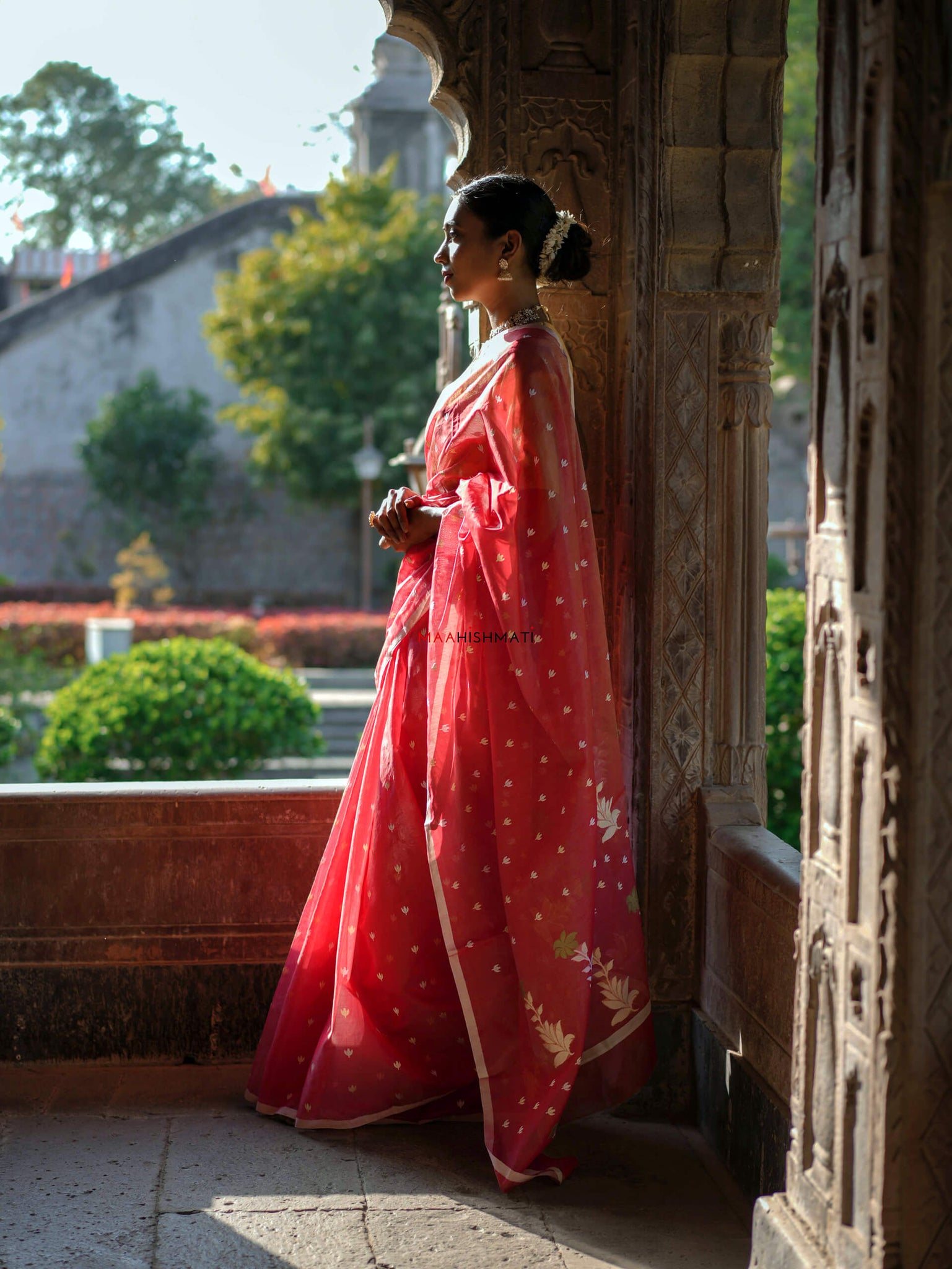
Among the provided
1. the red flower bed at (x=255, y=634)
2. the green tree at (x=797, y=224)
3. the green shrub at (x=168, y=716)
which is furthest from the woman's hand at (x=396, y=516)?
the green tree at (x=797, y=224)

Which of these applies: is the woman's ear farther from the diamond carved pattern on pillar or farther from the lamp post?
the lamp post

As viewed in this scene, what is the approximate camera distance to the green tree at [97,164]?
3431cm

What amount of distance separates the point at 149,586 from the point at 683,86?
1720cm

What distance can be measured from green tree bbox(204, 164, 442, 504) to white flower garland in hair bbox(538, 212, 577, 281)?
51.6 feet

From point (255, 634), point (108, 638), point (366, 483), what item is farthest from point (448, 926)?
point (366, 483)

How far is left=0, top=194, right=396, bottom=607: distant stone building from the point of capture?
2034 centimetres

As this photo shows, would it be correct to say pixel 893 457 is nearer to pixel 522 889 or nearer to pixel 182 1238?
pixel 522 889

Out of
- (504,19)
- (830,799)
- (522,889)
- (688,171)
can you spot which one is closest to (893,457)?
(830,799)

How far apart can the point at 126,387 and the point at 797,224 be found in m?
10.1

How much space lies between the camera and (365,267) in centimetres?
1819

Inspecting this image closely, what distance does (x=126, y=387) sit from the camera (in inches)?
810

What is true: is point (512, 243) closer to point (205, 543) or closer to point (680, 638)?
point (680, 638)

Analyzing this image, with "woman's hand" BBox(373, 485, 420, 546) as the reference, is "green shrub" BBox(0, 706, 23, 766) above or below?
below

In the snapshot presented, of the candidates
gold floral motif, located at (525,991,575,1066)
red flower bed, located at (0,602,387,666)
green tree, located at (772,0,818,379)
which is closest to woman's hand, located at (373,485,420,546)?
gold floral motif, located at (525,991,575,1066)
